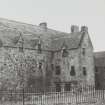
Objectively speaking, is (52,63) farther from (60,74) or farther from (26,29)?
(26,29)

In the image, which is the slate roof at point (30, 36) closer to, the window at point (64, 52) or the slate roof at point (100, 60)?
the window at point (64, 52)

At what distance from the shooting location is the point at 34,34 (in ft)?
130

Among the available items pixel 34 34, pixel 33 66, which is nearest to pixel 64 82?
pixel 33 66

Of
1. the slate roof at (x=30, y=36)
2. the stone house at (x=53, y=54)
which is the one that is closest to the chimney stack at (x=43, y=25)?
the slate roof at (x=30, y=36)

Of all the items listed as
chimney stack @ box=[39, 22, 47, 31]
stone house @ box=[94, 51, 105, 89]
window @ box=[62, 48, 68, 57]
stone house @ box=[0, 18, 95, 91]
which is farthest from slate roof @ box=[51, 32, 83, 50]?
stone house @ box=[94, 51, 105, 89]

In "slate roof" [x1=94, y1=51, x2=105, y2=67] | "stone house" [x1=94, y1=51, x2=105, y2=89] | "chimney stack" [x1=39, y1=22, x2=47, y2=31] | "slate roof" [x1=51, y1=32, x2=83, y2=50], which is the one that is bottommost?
"stone house" [x1=94, y1=51, x2=105, y2=89]

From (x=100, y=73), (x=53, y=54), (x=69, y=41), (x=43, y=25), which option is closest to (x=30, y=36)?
(x=53, y=54)

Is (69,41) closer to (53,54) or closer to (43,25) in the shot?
(53,54)

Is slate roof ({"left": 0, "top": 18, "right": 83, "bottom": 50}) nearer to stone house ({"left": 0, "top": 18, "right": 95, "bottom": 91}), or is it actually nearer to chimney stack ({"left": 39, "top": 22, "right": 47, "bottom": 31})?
stone house ({"left": 0, "top": 18, "right": 95, "bottom": 91})

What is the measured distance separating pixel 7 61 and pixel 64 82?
944 cm

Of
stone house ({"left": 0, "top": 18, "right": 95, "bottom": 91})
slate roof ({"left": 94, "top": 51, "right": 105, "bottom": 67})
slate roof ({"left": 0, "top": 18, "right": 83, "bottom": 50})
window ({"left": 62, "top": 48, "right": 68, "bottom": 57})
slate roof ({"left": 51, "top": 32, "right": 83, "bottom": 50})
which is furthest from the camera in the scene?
slate roof ({"left": 94, "top": 51, "right": 105, "bottom": 67})

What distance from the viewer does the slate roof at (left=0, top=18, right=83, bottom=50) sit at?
3463cm

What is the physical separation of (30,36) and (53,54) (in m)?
4.60

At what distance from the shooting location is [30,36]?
126ft
